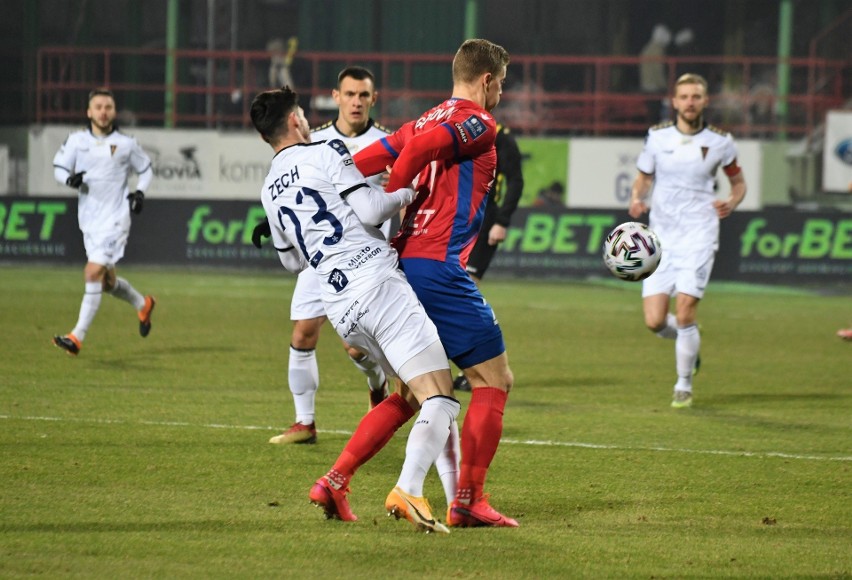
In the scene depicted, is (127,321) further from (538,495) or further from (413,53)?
(413,53)

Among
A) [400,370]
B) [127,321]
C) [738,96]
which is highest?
[738,96]

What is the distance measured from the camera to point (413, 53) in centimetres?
3123

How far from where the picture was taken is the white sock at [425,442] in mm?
5586

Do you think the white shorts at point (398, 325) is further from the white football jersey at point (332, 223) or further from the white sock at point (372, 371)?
the white sock at point (372, 371)

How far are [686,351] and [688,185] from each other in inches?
48.9

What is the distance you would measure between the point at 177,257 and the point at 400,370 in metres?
16.5

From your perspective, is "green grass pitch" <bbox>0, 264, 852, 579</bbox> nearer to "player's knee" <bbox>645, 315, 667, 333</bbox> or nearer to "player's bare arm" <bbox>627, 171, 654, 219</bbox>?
"player's knee" <bbox>645, 315, 667, 333</bbox>

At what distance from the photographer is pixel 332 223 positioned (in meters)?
5.87

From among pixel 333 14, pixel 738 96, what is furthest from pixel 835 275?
pixel 333 14

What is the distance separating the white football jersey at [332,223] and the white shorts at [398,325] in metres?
0.06

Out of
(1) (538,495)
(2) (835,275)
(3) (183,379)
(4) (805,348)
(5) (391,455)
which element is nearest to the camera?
(1) (538,495)

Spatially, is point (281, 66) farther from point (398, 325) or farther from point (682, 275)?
point (398, 325)

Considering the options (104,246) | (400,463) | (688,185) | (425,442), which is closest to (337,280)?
(425,442)

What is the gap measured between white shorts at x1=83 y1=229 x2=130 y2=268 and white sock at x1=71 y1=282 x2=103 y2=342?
9.1 inches
